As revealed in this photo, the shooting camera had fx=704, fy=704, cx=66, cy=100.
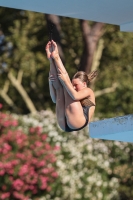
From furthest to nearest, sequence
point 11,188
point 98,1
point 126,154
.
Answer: point 126,154, point 11,188, point 98,1

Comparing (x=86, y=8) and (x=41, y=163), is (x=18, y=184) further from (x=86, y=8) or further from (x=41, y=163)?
(x=86, y=8)

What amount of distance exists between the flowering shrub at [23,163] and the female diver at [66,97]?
8.18 m

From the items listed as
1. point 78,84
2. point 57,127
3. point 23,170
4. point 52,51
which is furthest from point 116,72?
point 52,51

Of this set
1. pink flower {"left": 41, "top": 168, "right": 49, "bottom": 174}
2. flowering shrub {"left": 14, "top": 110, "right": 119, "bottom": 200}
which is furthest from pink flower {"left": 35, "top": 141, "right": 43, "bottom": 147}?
flowering shrub {"left": 14, "top": 110, "right": 119, "bottom": 200}

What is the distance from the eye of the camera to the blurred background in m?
13.5

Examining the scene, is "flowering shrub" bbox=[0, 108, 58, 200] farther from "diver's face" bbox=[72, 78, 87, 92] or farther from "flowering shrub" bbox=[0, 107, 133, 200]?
"diver's face" bbox=[72, 78, 87, 92]

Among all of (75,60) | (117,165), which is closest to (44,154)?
(117,165)

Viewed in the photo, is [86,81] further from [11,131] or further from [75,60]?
[75,60]

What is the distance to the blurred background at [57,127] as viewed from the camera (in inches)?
531

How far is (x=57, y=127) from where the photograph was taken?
590 inches

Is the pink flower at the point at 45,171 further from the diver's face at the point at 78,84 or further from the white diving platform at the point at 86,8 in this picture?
the diver's face at the point at 78,84

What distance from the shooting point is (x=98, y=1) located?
636cm

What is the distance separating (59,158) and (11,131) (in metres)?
1.30

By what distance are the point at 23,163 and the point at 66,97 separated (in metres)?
8.52
